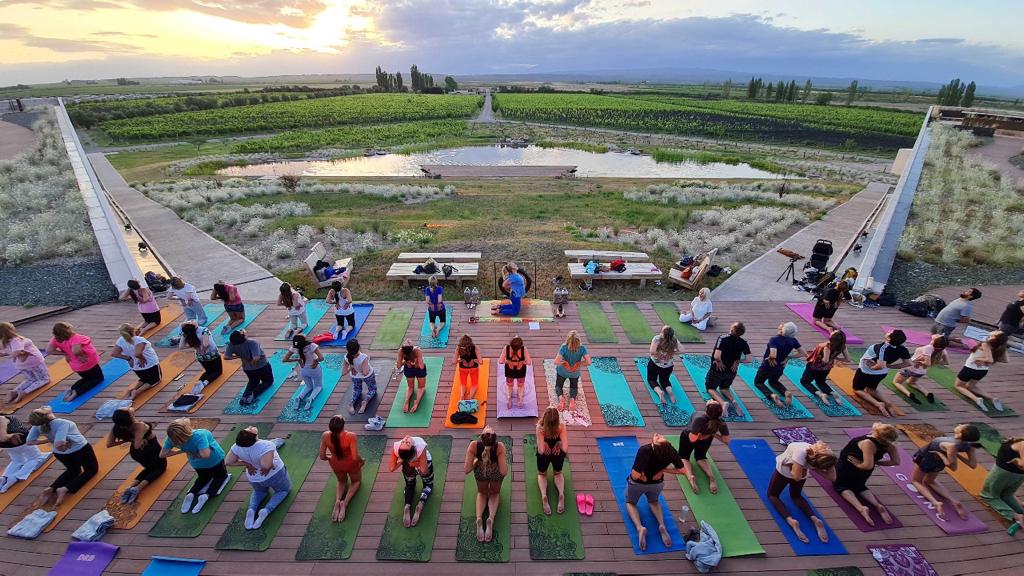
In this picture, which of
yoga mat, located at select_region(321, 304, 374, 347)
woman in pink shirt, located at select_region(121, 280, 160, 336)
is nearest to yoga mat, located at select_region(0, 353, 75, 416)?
woman in pink shirt, located at select_region(121, 280, 160, 336)

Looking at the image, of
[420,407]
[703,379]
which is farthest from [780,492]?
→ [420,407]

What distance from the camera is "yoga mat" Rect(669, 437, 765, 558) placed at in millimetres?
5941

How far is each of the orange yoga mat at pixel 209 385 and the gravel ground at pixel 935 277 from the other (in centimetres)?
1850

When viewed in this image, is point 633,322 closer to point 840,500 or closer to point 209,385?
point 840,500

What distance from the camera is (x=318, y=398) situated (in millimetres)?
8719

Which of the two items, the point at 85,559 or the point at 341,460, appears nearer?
the point at 85,559

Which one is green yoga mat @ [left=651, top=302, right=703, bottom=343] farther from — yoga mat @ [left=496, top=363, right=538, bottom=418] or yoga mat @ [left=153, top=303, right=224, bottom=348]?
yoga mat @ [left=153, top=303, right=224, bottom=348]

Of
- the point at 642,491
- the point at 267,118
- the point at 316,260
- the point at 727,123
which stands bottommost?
the point at 642,491

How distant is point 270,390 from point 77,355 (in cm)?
357

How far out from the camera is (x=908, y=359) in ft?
28.0

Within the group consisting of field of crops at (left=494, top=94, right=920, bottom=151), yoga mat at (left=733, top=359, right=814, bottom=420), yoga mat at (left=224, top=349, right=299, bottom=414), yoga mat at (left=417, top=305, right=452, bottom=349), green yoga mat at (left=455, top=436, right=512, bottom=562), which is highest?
field of crops at (left=494, top=94, right=920, bottom=151)

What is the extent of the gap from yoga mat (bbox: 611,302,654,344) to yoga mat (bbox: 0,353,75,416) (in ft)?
41.2

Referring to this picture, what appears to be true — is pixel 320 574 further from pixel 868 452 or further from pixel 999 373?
pixel 999 373

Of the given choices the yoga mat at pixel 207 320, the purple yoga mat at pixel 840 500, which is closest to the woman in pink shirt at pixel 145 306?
the yoga mat at pixel 207 320
